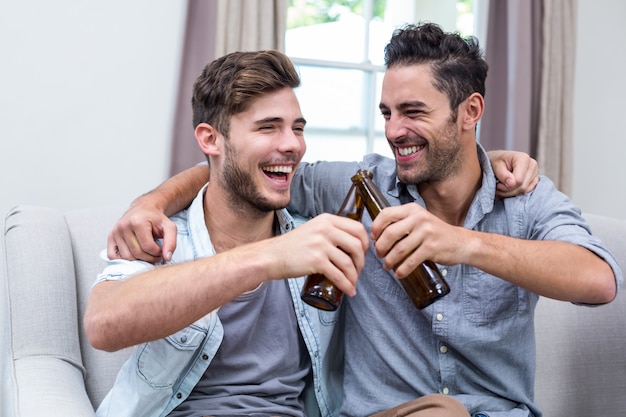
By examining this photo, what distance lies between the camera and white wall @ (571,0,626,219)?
3.87 meters

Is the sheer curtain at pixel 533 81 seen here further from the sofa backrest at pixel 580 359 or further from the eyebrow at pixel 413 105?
the eyebrow at pixel 413 105

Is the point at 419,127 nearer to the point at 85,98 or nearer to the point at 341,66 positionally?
the point at 85,98

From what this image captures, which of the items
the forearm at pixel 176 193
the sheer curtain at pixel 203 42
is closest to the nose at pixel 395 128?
the forearm at pixel 176 193

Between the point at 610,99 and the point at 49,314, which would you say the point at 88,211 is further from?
the point at 610,99

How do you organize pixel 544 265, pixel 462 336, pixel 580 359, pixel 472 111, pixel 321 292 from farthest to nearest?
pixel 580 359 → pixel 472 111 → pixel 462 336 → pixel 544 265 → pixel 321 292

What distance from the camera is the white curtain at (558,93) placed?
3617 mm

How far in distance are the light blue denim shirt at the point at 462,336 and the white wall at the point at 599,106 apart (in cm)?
231

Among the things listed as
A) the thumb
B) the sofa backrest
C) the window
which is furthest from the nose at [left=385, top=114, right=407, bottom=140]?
the window

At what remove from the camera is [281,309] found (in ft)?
5.51

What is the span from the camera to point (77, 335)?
1.76m

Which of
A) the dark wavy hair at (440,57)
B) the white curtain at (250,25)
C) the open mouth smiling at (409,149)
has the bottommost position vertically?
the open mouth smiling at (409,149)

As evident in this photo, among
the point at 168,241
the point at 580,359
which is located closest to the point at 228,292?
the point at 168,241

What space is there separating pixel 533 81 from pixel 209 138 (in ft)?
7.60

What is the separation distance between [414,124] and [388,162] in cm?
16
